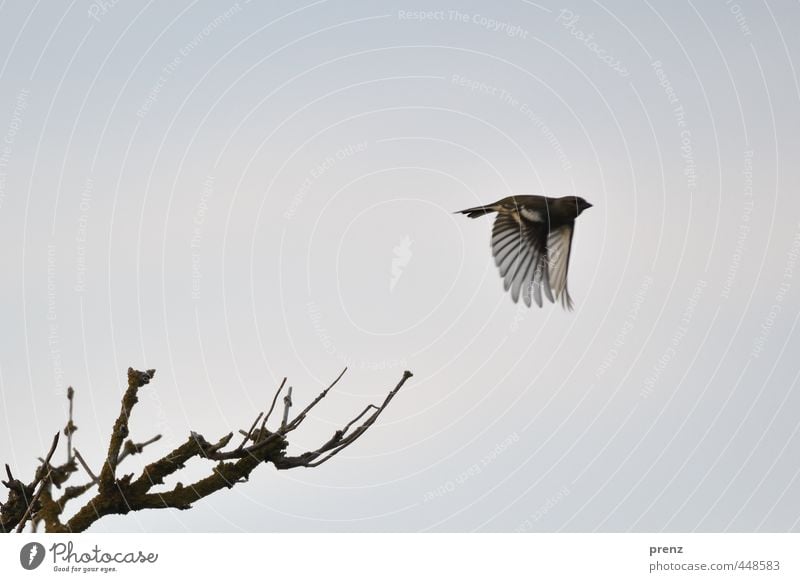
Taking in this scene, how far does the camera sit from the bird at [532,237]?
10.0m

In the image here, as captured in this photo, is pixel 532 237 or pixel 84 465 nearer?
pixel 84 465

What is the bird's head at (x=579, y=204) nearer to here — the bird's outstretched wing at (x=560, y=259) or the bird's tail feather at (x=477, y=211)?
the bird's outstretched wing at (x=560, y=259)

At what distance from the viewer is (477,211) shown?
33.6ft

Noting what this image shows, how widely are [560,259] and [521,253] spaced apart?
0.37 metres

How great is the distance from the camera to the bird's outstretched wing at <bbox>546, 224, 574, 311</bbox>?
32.5ft

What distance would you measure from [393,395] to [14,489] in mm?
2268

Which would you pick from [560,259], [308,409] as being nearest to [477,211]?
[560,259]

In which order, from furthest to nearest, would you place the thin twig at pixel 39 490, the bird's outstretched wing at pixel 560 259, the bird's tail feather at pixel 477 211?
the bird's tail feather at pixel 477 211
the bird's outstretched wing at pixel 560 259
the thin twig at pixel 39 490

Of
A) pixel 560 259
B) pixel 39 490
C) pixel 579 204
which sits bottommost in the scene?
pixel 39 490

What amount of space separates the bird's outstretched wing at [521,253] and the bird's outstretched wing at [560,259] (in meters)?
0.04

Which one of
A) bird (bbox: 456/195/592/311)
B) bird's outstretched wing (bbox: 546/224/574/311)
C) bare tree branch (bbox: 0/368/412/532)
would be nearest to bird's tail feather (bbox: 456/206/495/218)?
bird (bbox: 456/195/592/311)

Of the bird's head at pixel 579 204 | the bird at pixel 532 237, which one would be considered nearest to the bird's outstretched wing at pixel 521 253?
the bird at pixel 532 237

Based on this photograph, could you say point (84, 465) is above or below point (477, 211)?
below

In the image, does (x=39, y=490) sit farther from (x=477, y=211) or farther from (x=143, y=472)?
(x=477, y=211)
